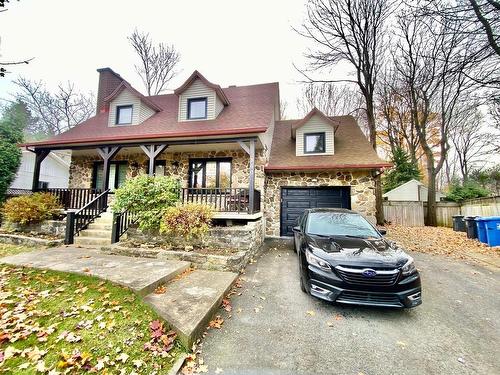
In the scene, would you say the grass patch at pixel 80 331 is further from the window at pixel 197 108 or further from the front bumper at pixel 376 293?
the window at pixel 197 108

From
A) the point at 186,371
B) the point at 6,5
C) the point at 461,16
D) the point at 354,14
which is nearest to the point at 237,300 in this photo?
the point at 186,371

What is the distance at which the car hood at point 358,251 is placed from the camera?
3.36m

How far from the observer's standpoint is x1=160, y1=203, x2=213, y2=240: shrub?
5801mm

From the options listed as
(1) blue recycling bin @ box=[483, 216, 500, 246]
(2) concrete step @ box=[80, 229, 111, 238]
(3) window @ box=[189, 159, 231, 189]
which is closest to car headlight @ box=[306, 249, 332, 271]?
(3) window @ box=[189, 159, 231, 189]

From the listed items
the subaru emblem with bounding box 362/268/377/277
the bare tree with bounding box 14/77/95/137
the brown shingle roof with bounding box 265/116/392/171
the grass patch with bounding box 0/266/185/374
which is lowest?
the grass patch with bounding box 0/266/185/374

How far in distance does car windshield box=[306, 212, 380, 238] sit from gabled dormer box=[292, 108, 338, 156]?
5.42 m

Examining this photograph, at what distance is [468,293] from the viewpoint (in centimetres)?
432

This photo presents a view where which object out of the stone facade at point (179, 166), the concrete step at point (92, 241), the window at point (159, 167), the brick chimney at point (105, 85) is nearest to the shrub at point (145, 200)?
the concrete step at point (92, 241)

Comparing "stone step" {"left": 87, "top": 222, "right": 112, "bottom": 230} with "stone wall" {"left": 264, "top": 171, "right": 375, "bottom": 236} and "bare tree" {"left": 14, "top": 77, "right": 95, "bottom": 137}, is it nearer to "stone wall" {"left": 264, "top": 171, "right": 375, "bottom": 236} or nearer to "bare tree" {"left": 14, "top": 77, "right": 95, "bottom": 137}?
"stone wall" {"left": 264, "top": 171, "right": 375, "bottom": 236}

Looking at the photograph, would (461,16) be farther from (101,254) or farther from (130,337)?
(101,254)

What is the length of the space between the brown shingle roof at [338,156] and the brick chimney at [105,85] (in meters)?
10.0

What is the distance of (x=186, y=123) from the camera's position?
9.88 m

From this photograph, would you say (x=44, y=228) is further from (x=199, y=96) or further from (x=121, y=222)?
(x=199, y=96)

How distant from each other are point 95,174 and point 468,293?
47.7 feet
